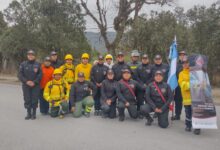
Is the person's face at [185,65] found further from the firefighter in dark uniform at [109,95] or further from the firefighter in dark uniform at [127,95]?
the firefighter in dark uniform at [109,95]

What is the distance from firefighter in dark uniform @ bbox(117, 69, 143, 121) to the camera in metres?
9.70

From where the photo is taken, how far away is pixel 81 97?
1033cm

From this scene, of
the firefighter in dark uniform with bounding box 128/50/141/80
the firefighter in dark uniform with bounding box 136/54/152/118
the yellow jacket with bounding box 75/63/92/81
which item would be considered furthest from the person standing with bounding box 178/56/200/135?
the yellow jacket with bounding box 75/63/92/81

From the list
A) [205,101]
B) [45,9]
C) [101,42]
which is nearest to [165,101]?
[205,101]

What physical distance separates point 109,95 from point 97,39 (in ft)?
51.0

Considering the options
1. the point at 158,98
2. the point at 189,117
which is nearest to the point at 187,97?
the point at 189,117

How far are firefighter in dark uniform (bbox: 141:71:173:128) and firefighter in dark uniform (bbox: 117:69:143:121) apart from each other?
54cm

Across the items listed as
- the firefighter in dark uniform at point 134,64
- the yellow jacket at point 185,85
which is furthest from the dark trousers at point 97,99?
the yellow jacket at point 185,85

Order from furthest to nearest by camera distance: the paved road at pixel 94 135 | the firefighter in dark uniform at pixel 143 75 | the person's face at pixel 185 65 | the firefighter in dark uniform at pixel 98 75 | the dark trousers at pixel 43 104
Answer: the firefighter in dark uniform at pixel 98 75 < the dark trousers at pixel 43 104 < the firefighter in dark uniform at pixel 143 75 < the person's face at pixel 185 65 < the paved road at pixel 94 135

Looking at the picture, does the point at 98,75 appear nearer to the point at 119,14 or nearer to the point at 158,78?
the point at 158,78

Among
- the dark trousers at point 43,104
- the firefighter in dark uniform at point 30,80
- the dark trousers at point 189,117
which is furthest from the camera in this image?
the dark trousers at point 43,104

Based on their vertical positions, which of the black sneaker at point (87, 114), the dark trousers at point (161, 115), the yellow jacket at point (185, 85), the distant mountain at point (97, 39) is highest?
the distant mountain at point (97, 39)

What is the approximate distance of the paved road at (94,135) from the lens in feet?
23.7

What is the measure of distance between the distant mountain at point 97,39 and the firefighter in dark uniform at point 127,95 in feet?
47.6
